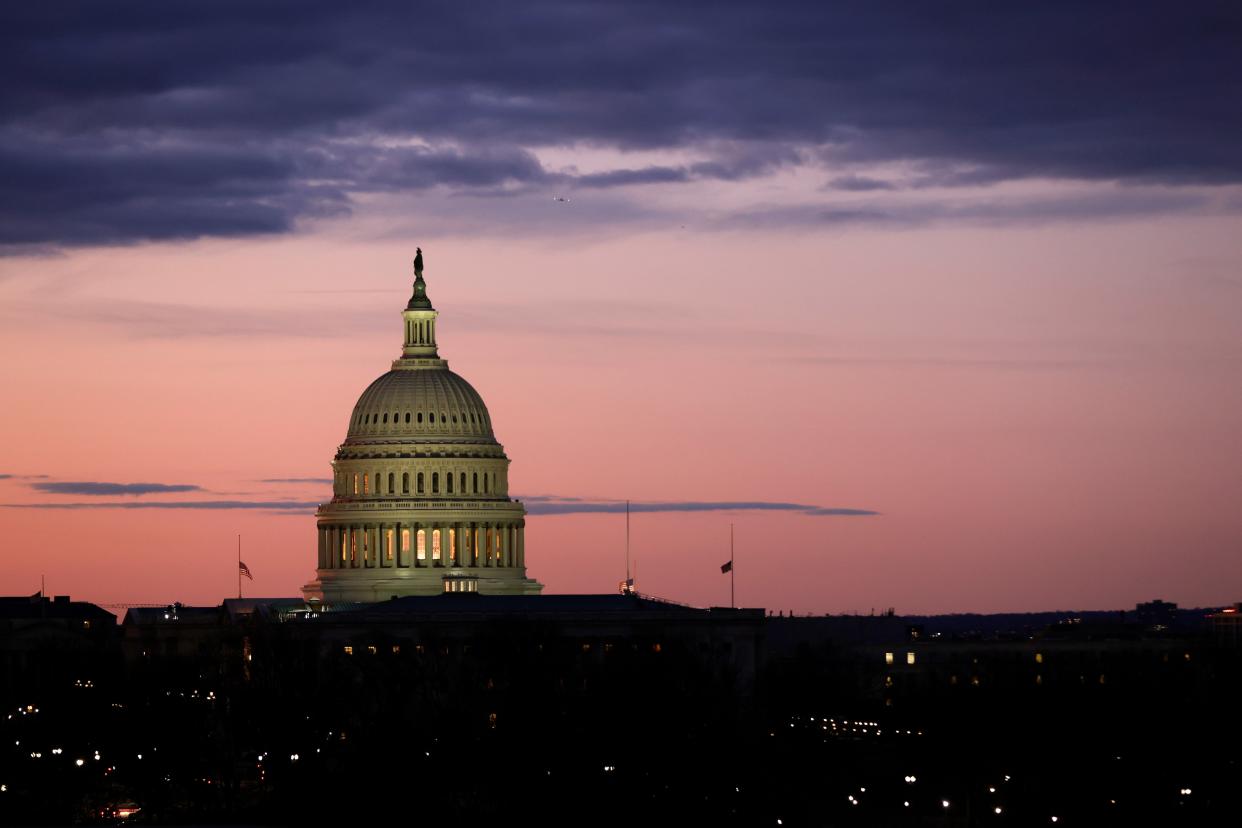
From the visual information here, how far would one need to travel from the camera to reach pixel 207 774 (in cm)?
16375

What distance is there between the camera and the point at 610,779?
15838cm

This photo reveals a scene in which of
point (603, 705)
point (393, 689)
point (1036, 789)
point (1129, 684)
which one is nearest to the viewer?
point (1036, 789)

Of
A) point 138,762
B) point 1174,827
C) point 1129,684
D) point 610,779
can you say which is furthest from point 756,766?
point 1129,684

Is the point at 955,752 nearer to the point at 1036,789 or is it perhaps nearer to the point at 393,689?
the point at 1036,789

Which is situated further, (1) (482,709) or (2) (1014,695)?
(2) (1014,695)

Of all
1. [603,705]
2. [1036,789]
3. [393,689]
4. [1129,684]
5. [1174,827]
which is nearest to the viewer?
[1174,827]

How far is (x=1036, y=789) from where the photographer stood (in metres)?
158

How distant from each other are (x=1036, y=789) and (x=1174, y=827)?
13.5 meters

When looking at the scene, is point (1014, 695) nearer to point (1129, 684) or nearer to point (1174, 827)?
point (1129, 684)

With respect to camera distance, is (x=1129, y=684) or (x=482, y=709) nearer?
(x=482, y=709)

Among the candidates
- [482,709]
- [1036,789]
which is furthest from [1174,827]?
[482,709]

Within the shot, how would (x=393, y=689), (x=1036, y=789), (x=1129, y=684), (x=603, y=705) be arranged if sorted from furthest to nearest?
1. (x=1129, y=684)
2. (x=393, y=689)
3. (x=603, y=705)
4. (x=1036, y=789)

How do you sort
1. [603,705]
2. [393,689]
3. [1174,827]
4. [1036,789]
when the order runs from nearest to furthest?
[1174,827] → [1036,789] → [603,705] → [393,689]

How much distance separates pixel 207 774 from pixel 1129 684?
5424 cm
